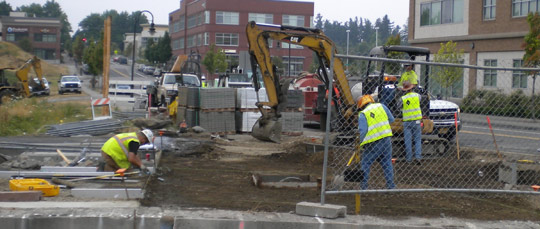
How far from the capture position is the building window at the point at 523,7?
35219 millimetres

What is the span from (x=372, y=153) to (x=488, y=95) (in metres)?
1.88

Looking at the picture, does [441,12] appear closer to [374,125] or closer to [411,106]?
[411,106]

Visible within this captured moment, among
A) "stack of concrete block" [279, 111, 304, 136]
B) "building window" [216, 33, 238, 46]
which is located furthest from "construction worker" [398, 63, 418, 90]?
"building window" [216, 33, 238, 46]

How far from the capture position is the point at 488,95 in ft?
30.2

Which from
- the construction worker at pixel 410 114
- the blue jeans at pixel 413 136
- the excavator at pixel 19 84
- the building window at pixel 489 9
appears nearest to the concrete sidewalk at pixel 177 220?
the blue jeans at pixel 413 136

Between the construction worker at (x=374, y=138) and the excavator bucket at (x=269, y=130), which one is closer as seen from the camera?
the construction worker at (x=374, y=138)

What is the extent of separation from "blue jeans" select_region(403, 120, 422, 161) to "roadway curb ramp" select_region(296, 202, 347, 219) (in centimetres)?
507

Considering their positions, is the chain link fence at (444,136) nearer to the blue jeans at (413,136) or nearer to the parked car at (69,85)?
the blue jeans at (413,136)

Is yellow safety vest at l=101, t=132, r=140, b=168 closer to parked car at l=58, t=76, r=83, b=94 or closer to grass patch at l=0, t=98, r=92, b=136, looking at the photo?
grass patch at l=0, t=98, r=92, b=136

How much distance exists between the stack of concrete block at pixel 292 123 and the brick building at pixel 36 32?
95333 millimetres

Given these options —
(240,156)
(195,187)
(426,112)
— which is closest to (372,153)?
(195,187)

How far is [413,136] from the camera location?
1324 cm

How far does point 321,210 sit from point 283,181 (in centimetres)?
272

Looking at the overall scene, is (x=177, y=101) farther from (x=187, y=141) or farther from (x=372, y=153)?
(x=372, y=153)
